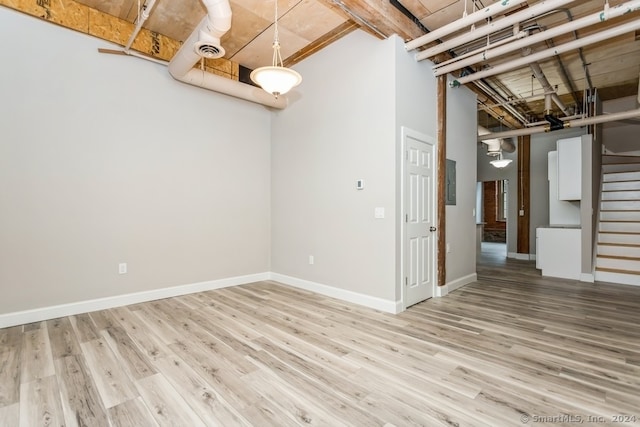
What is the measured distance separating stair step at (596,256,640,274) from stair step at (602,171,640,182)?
2356 mm

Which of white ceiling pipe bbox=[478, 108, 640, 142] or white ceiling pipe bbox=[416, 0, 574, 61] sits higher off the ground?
white ceiling pipe bbox=[416, 0, 574, 61]

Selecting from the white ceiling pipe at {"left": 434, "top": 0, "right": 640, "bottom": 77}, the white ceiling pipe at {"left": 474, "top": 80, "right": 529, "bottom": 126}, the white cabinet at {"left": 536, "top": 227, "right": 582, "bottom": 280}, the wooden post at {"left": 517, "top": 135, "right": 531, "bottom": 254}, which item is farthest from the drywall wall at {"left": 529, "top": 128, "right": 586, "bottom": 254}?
the white ceiling pipe at {"left": 434, "top": 0, "right": 640, "bottom": 77}

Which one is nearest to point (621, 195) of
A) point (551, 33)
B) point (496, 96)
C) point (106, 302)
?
point (496, 96)

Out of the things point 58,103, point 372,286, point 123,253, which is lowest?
point 372,286

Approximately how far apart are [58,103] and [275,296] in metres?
3.47

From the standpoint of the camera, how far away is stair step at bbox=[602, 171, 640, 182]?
21.1 feet

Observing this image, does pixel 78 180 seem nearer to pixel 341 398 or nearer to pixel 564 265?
pixel 341 398

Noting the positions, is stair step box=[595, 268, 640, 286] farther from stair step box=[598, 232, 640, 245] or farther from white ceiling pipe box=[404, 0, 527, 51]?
white ceiling pipe box=[404, 0, 527, 51]

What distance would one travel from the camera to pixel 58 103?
3.45 m

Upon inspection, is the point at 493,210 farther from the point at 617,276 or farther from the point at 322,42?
the point at 322,42

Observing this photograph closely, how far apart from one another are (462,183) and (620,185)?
4.44 meters

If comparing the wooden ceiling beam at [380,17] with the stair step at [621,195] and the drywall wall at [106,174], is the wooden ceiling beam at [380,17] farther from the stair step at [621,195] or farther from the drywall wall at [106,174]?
the stair step at [621,195]

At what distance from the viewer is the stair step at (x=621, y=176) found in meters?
6.44

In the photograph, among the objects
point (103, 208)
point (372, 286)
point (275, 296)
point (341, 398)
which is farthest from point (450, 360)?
point (103, 208)
